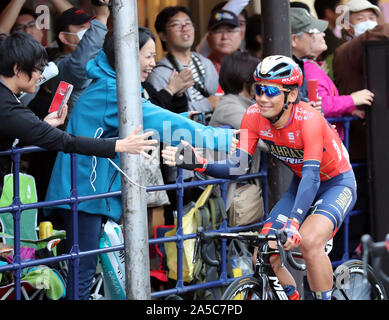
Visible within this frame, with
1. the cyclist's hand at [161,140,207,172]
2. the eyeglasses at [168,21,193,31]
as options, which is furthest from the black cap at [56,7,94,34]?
the cyclist's hand at [161,140,207,172]

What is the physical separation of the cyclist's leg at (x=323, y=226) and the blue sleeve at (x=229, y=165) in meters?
0.61

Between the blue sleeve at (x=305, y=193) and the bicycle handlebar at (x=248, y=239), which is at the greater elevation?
the blue sleeve at (x=305, y=193)

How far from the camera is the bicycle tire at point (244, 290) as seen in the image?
17.5 feet

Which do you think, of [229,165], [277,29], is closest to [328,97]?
[277,29]

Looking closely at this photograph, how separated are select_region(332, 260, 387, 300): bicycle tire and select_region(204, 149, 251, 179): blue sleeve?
114 cm

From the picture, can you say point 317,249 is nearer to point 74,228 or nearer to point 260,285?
point 260,285

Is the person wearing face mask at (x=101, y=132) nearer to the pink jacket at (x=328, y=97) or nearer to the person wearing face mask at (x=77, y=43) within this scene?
the person wearing face mask at (x=77, y=43)

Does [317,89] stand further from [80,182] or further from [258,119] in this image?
[80,182]

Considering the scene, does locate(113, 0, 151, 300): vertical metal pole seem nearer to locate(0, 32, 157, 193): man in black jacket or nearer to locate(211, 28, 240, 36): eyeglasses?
locate(0, 32, 157, 193): man in black jacket

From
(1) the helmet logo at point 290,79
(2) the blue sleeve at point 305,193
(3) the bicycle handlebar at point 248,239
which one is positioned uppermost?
(1) the helmet logo at point 290,79

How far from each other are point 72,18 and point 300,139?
7.79 ft

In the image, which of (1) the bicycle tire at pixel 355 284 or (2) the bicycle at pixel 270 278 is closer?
(2) the bicycle at pixel 270 278

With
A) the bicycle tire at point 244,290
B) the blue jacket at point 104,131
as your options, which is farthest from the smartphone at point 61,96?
the bicycle tire at point 244,290
